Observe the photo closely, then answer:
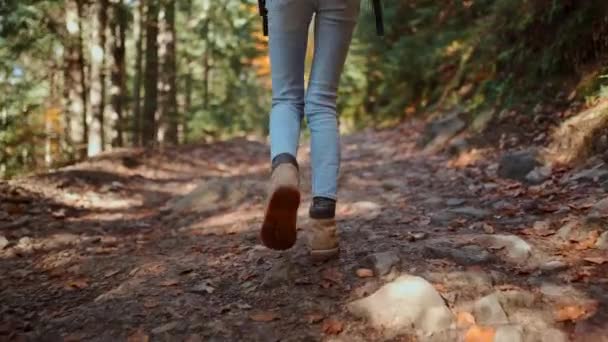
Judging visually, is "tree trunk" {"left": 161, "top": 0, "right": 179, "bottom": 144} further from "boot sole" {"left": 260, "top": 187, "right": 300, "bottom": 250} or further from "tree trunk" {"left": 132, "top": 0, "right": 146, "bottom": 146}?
"boot sole" {"left": 260, "top": 187, "right": 300, "bottom": 250}

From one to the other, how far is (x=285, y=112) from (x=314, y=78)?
226 mm

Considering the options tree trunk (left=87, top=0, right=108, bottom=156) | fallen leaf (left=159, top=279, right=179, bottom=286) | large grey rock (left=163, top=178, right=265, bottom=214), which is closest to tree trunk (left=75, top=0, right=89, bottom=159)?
tree trunk (left=87, top=0, right=108, bottom=156)

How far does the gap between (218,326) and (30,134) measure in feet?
21.2

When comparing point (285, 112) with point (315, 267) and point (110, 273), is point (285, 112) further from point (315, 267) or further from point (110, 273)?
point (110, 273)

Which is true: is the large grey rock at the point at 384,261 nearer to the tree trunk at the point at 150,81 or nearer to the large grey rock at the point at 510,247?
the large grey rock at the point at 510,247

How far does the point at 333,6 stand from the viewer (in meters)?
2.67

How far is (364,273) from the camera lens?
2725 mm

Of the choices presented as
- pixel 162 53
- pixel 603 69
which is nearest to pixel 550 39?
pixel 603 69

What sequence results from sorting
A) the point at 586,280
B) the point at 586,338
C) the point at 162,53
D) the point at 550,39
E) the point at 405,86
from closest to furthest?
the point at 586,338 < the point at 586,280 < the point at 550,39 < the point at 162,53 < the point at 405,86

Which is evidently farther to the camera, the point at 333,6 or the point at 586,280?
the point at 333,6

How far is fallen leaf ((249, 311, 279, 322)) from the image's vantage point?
237 centimetres

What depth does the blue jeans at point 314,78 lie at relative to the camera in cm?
265

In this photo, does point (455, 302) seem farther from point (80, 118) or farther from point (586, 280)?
point (80, 118)

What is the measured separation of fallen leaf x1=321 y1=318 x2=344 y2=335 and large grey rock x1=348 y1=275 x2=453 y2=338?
10 cm
